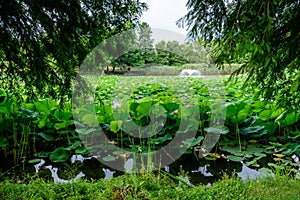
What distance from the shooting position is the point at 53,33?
5.64 feet

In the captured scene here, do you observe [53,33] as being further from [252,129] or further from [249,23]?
[252,129]

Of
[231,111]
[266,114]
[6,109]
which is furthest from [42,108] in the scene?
[266,114]

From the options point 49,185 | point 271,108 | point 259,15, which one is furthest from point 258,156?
point 49,185

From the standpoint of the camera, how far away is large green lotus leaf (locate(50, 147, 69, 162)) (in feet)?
7.20

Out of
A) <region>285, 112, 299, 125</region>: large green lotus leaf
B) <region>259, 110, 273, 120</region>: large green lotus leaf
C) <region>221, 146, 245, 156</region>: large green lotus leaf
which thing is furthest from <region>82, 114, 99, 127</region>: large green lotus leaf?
<region>285, 112, 299, 125</region>: large green lotus leaf

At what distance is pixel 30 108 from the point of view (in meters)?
2.56

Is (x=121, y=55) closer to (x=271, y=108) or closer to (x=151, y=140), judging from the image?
(x=151, y=140)

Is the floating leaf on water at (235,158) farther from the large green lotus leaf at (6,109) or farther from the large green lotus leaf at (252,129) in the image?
the large green lotus leaf at (6,109)

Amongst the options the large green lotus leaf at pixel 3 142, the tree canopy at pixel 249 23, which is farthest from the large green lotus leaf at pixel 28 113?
the tree canopy at pixel 249 23

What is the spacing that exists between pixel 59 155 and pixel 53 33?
989 mm

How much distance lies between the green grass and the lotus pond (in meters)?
0.41

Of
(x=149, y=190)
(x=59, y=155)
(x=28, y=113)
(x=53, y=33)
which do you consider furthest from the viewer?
(x=28, y=113)

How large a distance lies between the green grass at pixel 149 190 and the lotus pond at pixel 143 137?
0.41m

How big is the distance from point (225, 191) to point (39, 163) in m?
1.41
